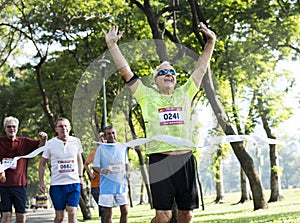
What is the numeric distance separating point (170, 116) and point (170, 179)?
681 mm

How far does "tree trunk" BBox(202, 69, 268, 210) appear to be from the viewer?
1631 centimetres

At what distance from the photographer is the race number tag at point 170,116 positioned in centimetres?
602

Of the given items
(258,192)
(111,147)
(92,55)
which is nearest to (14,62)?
(92,55)

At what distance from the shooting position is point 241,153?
57.0 feet

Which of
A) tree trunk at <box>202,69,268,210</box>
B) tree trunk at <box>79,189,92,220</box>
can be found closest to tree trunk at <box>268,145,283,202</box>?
tree trunk at <box>202,69,268,210</box>

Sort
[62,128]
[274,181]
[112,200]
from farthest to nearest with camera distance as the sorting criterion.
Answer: [274,181], [112,200], [62,128]

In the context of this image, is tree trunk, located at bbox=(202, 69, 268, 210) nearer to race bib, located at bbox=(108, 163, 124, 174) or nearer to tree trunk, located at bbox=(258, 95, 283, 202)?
race bib, located at bbox=(108, 163, 124, 174)

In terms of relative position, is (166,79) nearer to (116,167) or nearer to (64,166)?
(64,166)

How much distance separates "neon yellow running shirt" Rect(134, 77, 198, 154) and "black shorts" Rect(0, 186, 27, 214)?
12.4 feet

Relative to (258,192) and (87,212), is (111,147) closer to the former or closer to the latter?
(258,192)

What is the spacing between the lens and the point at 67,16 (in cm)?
1972

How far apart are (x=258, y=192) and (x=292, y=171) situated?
12811 cm

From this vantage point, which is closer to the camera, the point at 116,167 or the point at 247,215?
the point at 116,167

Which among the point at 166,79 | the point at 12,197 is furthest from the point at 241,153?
the point at 166,79
